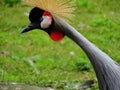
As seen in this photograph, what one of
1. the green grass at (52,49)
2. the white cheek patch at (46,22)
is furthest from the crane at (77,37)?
the green grass at (52,49)

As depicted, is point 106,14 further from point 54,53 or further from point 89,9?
point 54,53

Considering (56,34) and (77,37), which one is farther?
(56,34)

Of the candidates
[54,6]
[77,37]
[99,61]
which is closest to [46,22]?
[54,6]

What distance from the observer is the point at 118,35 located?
292 inches

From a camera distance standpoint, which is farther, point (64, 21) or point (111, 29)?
point (111, 29)

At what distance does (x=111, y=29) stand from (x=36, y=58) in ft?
6.12

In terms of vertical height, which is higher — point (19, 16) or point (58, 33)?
point (58, 33)

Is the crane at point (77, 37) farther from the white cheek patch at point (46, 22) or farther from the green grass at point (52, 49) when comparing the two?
the green grass at point (52, 49)

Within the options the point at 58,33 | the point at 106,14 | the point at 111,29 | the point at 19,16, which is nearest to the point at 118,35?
the point at 111,29

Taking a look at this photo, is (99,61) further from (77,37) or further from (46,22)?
(46,22)

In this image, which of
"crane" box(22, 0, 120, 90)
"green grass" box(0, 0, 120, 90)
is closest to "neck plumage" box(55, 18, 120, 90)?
"crane" box(22, 0, 120, 90)

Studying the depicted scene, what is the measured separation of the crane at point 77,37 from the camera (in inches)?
136

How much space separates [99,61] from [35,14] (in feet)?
1.93

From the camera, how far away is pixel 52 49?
6.70 meters
